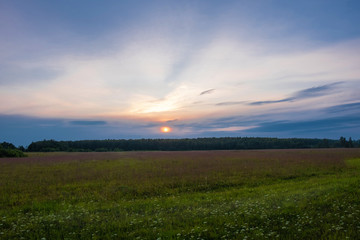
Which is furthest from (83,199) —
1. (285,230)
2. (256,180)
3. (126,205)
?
(256,180)

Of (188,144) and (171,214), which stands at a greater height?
(171,214)

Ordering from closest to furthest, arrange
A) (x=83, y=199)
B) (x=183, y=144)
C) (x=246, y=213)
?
(x=246, y=213) < (x=83, y=199) < (x=183, y=144)

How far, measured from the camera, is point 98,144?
12388 cm

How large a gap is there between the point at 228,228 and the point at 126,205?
6.02m

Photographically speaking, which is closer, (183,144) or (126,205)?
(126,205)

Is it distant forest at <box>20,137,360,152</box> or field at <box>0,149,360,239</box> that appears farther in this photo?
distant forest at <box>20,137,360,152</box>

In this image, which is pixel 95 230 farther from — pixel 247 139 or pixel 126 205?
pixel 247 139

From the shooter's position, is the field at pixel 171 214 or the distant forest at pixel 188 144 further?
the distant forest at pixel 188 144

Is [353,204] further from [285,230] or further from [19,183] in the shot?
[19,183]

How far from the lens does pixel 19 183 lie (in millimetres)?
18609

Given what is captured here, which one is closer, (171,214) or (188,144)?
(171,214)

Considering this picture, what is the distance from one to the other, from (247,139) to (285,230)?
373 feet

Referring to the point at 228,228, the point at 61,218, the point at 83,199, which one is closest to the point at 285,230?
the point at 228,228

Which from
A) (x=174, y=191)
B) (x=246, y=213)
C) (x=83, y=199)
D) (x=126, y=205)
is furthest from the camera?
(x=174, y=191)
